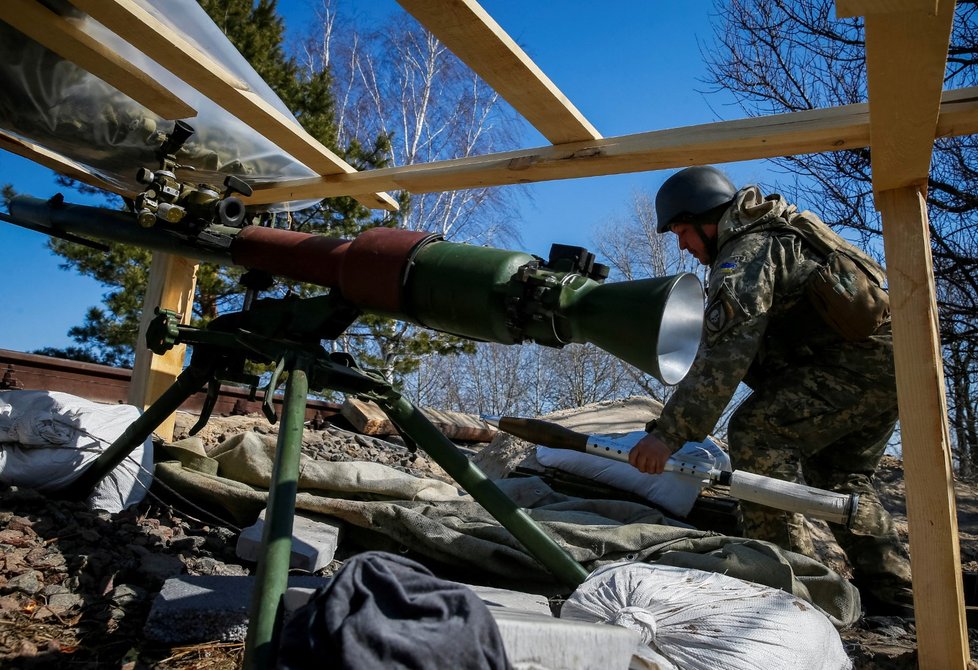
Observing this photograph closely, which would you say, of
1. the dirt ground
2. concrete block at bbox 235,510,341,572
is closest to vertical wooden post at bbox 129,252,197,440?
the dirt ground

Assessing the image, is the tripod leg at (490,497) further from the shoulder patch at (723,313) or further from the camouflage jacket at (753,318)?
the shoulder patch at (723,313)

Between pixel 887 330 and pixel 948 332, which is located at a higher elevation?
pixel 948 332

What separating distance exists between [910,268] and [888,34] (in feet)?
2.76

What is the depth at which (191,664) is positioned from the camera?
182 cm

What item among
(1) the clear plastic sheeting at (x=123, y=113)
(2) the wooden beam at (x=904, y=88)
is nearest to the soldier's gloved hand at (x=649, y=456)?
(2) the wooden beam at (x=904, y=88)

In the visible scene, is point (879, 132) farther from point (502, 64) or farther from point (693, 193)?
point (693, 193)

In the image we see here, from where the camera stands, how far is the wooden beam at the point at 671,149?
235 centimetres

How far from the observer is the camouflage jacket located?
10.0ft

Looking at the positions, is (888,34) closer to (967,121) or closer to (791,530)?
(967,121)

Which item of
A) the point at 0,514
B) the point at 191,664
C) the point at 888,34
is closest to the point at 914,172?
the point at 888,34

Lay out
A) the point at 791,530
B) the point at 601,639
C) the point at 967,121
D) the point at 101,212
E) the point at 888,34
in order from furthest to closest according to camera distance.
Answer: the point at 791,530, the point at 101,212, the point at 967,121, the point at 888,34, the point at 601,639

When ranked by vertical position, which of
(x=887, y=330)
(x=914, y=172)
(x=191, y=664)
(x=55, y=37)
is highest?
(x=55, y=37)

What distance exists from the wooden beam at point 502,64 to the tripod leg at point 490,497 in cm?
121

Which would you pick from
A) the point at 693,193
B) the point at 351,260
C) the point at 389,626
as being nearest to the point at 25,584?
the point at 351,260
